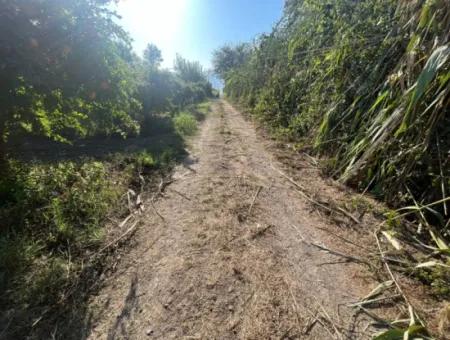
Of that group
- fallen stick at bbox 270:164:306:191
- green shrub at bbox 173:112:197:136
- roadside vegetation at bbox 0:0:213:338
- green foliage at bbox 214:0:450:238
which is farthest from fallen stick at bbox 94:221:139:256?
green shrub at bbox 173:112:197:136

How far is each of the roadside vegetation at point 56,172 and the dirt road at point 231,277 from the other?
313 millimetres

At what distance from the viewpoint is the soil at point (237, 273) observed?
1.35 meters

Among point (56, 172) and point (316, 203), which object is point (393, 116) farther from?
point (56, 172)

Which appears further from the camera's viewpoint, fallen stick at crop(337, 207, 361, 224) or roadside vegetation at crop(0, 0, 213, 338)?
fallen stick at crop(337, 207, 361, 224)

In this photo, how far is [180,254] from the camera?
1883 mm

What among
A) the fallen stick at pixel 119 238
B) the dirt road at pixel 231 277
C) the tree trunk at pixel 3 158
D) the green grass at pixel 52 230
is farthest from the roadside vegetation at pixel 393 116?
the tree trunk at pixel 3 158

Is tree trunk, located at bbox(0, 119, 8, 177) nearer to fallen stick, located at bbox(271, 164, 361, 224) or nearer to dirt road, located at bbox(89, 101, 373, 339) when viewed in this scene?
dirt road, located at bbox(89, 101, 373, 339)

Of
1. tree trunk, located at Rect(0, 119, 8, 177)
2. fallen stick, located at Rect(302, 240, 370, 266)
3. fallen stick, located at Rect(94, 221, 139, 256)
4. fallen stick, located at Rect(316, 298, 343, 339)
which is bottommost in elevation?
fallen stick, located at Rect(302, 240, 370, 266)

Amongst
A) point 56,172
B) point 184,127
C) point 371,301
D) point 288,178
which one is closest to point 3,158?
point 56,172

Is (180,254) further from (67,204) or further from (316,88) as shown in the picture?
(316,88)

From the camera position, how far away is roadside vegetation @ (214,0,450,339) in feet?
6.34

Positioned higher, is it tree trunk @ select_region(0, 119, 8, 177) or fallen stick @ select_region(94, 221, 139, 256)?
tree trunk @ select_region(0, 119, 8, 177)

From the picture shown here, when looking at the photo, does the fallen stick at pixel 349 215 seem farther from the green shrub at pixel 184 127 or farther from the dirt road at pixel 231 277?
the green shrub at pixel 184 127

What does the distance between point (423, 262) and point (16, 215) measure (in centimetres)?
335
